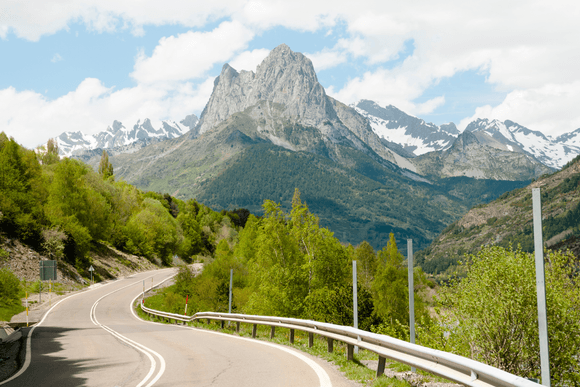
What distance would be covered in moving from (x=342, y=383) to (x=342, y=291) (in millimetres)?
24731

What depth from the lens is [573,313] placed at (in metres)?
20.9

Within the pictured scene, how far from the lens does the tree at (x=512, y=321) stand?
19.2 metres

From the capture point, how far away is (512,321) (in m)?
19.7

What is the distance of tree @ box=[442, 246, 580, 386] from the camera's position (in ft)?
63.1

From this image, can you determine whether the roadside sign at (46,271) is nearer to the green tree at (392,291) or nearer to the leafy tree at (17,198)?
the leafy tree at (17,198)

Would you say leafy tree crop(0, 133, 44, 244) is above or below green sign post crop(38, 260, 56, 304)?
above

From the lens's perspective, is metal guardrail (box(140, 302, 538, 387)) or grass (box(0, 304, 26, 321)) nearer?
metal guardrail (box(140, 302, 538, 387))

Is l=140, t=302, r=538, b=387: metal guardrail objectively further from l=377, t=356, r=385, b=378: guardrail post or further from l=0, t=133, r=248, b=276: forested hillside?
l=0, t=133, r=248, b=276: forested hillside

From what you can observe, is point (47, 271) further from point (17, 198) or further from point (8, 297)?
point (17, 198)

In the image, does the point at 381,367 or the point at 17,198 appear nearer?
the point at 381,367

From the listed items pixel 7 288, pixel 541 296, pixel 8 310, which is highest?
pixel 541 296

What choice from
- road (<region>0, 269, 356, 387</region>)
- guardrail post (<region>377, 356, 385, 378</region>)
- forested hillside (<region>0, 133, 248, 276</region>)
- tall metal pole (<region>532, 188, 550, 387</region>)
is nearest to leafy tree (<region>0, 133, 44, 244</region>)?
forested hillside (<region>0, 133, 248, 276</region>)

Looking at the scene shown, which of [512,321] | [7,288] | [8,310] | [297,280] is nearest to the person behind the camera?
[512,321]

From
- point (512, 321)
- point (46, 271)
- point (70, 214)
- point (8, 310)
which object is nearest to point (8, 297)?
point (8, 310)
